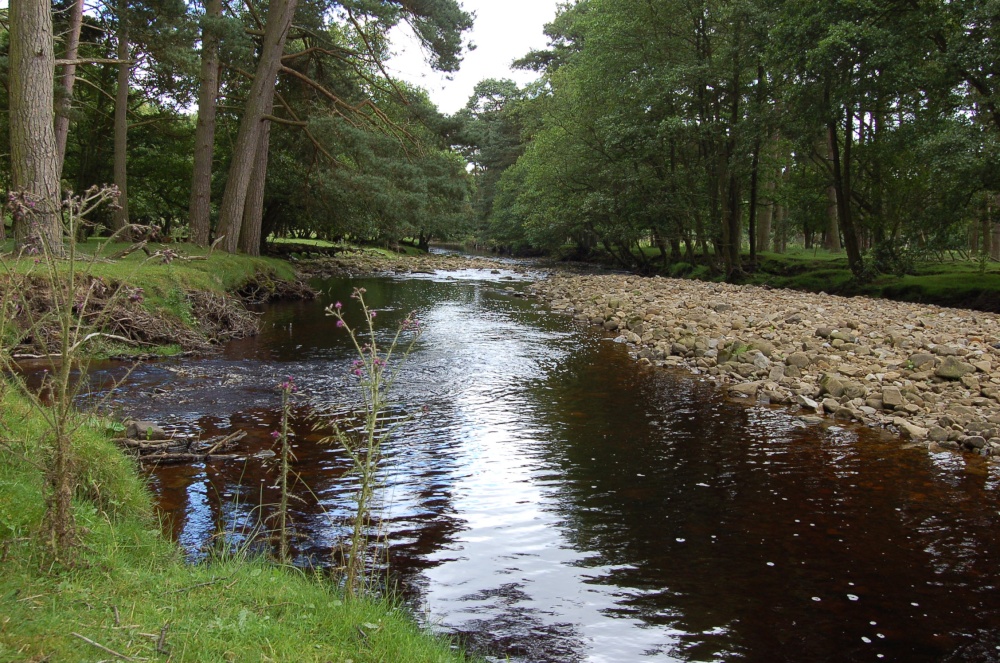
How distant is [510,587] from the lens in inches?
157

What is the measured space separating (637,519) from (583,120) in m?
25.3

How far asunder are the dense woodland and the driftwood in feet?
19.0

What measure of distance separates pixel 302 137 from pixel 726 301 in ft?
48.9

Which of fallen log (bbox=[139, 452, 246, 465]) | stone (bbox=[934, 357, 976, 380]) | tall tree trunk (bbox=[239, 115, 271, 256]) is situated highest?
tall tree trunk (bbox=[239, 115, 271, 256])

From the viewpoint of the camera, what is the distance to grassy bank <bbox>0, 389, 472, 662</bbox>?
2.37 m

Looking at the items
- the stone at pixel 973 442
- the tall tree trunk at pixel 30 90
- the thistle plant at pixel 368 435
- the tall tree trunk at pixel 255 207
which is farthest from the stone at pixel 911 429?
the tall tree trunk at pixel 255 207

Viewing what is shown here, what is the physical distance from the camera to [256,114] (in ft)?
58.7

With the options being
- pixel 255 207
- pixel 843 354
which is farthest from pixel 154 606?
pixel 255 207

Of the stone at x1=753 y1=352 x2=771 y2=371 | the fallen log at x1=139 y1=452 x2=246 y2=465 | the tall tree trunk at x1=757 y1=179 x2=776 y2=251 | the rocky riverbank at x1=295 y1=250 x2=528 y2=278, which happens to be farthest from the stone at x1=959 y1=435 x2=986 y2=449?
the tall tree trunk at x1=757 y1=179 x2=776 y2=251

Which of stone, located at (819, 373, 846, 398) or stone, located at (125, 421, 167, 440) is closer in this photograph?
stone, located at (125, 421, 167, 440)

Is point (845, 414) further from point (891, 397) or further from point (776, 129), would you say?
point (776, 129)

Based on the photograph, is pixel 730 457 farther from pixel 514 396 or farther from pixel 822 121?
pixel 822 121

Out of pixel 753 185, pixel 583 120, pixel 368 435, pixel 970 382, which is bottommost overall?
pixel 970 382

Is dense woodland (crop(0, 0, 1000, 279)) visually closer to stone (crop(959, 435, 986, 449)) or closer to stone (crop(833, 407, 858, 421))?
stone (crop(833, 407, 858, 421))
